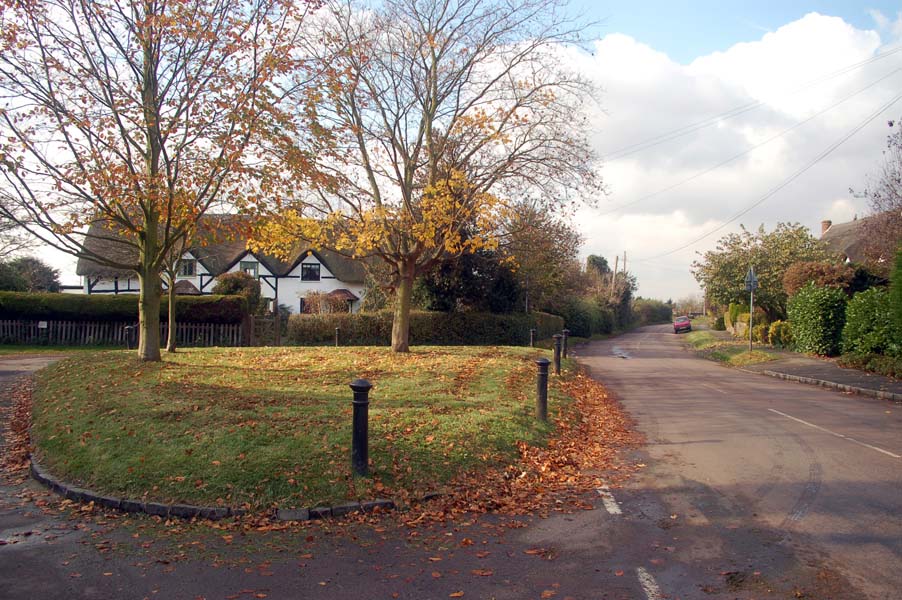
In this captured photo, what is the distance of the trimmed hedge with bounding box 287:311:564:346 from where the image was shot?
29703mm

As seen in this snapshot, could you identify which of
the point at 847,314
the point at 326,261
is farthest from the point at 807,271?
the point at 326,261

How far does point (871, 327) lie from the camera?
20109 mm

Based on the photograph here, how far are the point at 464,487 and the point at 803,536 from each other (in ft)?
10.5

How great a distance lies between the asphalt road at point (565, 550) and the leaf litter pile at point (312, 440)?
56cm

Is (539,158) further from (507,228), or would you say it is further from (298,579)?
(298,579)

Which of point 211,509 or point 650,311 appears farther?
point 650,311

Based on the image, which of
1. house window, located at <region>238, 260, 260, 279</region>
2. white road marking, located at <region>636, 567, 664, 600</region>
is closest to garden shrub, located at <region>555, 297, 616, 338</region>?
house window, located at <region>238, 260, 260, 279</region>

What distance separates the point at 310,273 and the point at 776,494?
43748mm

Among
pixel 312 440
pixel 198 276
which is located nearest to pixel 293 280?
pixel 198 276

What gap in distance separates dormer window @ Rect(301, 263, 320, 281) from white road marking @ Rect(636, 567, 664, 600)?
147 feet

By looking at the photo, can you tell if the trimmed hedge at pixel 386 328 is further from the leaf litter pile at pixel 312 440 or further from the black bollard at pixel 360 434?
the black bollard at pixel 360 434

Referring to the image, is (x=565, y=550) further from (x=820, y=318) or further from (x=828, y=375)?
(x=820, y=318)

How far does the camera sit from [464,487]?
281 inches

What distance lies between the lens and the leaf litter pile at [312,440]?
6656mm
